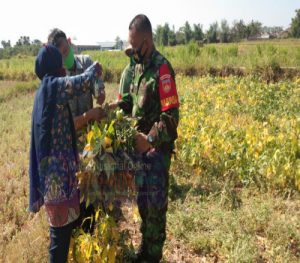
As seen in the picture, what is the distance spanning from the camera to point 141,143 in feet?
8.95

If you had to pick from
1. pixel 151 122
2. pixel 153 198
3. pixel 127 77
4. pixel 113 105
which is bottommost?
pixel 153 198

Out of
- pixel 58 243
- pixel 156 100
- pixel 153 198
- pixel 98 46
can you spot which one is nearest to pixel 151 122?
pixel 156 100

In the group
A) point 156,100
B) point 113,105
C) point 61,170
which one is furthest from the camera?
point 113,105

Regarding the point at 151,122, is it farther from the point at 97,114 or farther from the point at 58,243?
the point at 58,243

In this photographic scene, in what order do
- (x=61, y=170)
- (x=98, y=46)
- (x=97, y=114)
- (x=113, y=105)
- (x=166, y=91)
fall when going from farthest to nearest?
(x=98, y=46), (x=113, y=105), (x=97, y=114), (x=166, y=91), (x=61, y=170)

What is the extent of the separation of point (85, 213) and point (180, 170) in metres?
2.10

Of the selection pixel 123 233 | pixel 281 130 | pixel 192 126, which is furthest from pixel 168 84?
pixel 281 130

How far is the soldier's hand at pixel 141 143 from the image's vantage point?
2.71 meters

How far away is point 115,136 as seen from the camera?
268 centimetres

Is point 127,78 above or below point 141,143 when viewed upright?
above

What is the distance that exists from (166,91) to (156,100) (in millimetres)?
170

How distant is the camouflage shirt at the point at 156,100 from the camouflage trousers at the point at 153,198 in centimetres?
12

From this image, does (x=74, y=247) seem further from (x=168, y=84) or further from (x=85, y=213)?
(x=168, y=84)

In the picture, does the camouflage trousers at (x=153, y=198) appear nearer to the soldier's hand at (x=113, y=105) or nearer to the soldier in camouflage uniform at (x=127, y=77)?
the soldier's hand at (x=113, y=105)
